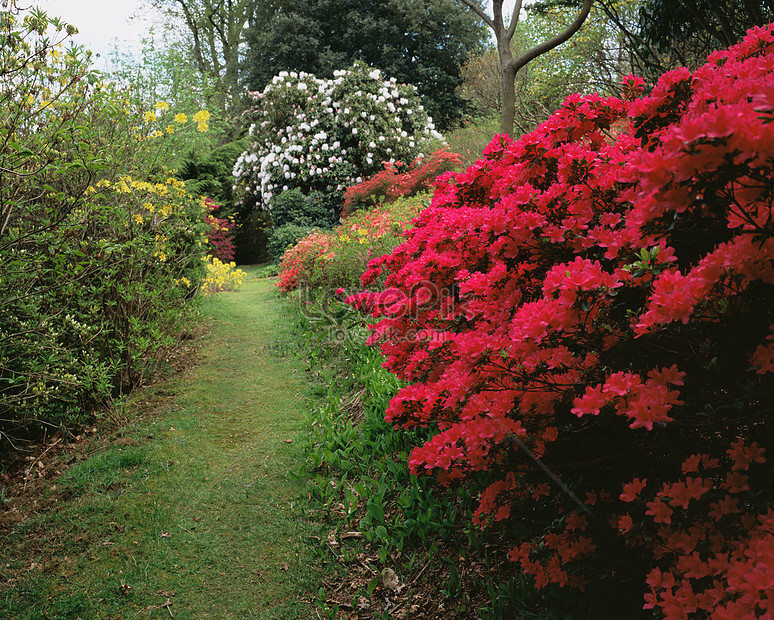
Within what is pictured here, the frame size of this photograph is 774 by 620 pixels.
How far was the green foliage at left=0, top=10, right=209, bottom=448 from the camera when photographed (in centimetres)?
291

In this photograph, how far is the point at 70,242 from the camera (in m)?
3.56

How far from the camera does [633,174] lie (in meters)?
1.60

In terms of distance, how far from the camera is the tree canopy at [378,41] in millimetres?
19156

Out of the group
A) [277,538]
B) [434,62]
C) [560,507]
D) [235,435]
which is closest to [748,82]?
[560,507]

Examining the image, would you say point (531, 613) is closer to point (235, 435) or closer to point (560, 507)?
point (560, 507)

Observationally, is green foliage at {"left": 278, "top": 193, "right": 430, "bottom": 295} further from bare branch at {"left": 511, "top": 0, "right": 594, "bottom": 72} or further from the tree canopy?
the tree canopy

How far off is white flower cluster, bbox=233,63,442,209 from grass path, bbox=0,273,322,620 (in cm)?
1157

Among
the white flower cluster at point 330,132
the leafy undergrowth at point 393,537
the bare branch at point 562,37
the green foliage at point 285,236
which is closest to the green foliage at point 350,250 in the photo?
the bare branch at point 562,37

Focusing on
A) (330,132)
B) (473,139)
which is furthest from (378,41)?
(473,139)

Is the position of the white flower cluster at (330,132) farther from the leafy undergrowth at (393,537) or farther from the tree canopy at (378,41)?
the leafy undergrowth at (393,537)

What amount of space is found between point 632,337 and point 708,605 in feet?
2.45

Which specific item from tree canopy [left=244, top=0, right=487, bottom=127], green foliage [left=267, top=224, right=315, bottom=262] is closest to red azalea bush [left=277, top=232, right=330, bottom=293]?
green foliage [left=267, top=224, right=315, bottom=262]

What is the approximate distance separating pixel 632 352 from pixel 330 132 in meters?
14.9

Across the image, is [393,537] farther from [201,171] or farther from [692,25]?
[201,171]
